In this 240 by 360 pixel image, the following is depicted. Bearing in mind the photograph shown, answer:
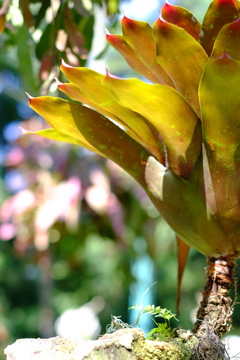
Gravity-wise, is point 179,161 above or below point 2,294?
above

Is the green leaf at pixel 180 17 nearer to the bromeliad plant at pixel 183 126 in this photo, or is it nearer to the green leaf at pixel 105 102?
the bromeliad plant at pixel 183 126

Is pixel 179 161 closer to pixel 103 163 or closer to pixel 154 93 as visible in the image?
pixel 154 93

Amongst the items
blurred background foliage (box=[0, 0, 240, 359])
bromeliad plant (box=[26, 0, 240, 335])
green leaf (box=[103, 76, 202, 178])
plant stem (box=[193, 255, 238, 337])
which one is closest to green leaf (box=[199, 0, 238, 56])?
bromeliad plant (box=[26, 0, 240, 335])

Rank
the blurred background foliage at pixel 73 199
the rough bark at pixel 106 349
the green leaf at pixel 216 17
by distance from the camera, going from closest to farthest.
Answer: the rough bark at pixel 106 349
the green leaf at pixel 216 17
the blurred background foliage at pixel 73 199

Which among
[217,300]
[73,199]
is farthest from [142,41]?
[73,199]

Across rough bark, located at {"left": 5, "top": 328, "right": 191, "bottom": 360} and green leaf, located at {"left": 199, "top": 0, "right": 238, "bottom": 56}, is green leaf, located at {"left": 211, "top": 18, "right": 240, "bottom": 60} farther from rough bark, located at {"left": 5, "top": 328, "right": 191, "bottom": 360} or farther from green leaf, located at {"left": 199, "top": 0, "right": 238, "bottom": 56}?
rough bark, located at {"left": 5, "top": 328, "right": 191, "bottom": 360}

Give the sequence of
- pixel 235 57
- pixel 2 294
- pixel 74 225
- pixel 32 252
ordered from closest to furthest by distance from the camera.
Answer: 1. pixel 235 57
2. pixel 74 225
3. pixel 32 252
4. pixel 2 294

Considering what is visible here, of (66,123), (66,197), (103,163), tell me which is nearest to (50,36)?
(66,123)

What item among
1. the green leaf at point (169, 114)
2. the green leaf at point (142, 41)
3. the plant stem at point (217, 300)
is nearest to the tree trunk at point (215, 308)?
the plant stem at point (217, 300)
